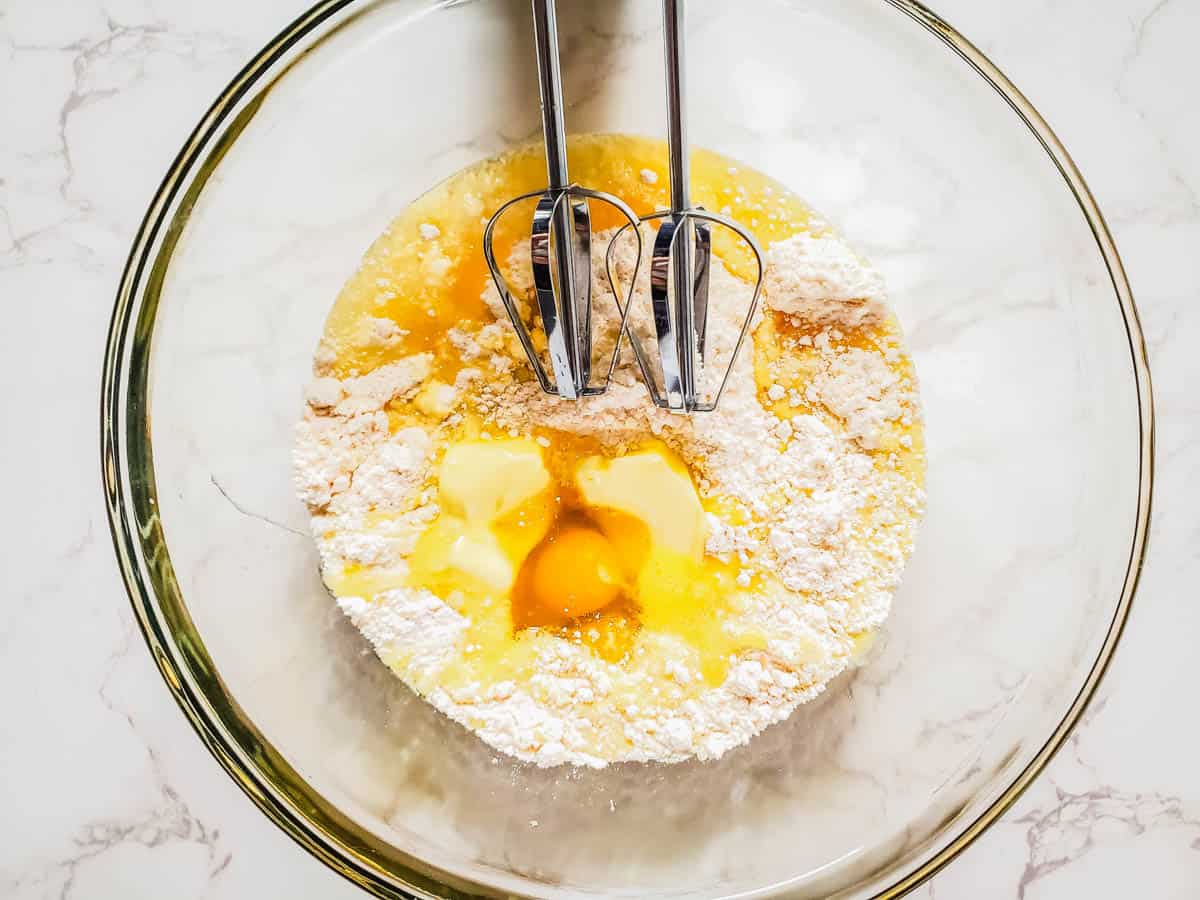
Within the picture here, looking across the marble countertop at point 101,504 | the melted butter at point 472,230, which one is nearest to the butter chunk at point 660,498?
the melted butter at point 472,230

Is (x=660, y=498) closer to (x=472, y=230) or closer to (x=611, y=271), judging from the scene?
(x=611, y=271)

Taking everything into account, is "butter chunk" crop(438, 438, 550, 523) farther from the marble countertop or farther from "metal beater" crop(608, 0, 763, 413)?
the marble countertop

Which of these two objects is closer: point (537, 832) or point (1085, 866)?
point (537, 832)

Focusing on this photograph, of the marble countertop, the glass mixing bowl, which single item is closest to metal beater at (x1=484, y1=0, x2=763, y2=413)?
the glass mixing bowl

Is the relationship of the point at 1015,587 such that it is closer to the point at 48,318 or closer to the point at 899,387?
the point at 899,387

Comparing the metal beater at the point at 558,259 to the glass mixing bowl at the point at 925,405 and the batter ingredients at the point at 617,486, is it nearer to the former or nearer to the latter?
the batter ingredients at the point at 617,486

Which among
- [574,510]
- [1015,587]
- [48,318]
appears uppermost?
[48,318]

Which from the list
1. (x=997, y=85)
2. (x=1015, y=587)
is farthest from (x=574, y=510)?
(x=997, y=85)
